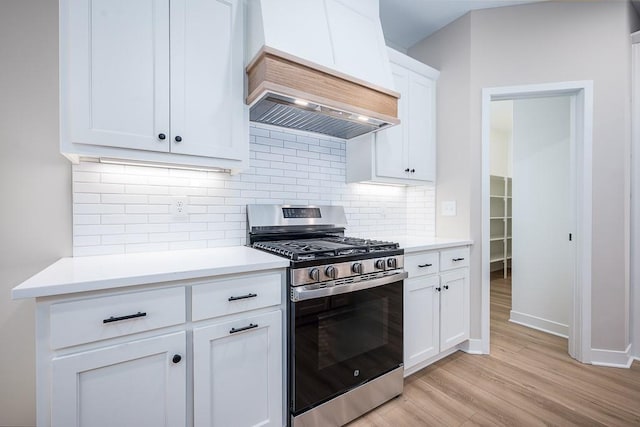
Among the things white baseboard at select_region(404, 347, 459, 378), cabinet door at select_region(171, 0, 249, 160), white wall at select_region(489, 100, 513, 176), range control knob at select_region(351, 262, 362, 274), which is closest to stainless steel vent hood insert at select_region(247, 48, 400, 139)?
cabinet door at select_region(171, 0, 249, 160)

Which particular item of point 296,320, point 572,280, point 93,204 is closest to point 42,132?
point 93,204

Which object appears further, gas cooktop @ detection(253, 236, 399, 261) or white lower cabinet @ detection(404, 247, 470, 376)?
white lower cabinet @ detection(404, 247, 470, 376)

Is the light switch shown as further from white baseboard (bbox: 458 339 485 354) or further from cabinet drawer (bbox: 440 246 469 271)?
white baseboard (bbox: 458 339 485 354)

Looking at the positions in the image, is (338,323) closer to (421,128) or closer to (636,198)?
(421,128)

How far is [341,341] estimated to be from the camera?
5.29ft

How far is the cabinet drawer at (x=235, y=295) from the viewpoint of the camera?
49.4 inches

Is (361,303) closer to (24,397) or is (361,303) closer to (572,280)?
(24,397)

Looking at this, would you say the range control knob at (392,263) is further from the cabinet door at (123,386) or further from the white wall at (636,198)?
the white wall at (636,198)

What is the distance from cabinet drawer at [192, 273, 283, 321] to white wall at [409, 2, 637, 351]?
1892 millimetres

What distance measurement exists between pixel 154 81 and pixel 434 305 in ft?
7.46

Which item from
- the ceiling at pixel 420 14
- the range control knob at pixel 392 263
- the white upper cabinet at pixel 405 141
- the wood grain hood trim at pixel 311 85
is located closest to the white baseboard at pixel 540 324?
the white upper cabinet at pixel 405 141

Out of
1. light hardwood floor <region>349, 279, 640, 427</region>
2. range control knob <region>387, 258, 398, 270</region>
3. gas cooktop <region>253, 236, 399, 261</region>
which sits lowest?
light hardwood floor <region>349, 279, 640, 427</region>

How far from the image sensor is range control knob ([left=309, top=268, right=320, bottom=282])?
1.48 metres

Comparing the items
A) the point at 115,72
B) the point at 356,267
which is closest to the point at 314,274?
the point at 356,267
